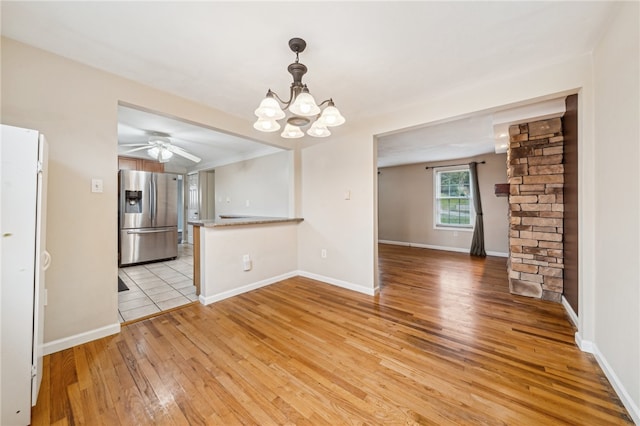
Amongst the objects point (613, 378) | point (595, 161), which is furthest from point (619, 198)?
point (613, 378)

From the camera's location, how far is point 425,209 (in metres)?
6.40

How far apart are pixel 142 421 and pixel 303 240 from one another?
279 centimetres

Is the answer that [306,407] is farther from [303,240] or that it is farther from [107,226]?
[303,240]

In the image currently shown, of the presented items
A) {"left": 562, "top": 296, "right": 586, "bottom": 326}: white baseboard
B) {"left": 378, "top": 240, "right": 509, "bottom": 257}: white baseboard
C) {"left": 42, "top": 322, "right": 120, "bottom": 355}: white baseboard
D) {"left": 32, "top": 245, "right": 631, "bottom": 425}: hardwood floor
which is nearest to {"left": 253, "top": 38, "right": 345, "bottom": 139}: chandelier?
{"left": 32, "top": 245, "right": 631, "bottom": 425}: hardwood floor

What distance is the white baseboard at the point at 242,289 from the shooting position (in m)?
2.80

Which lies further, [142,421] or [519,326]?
[519,326]

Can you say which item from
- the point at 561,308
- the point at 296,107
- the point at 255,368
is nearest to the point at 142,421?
the point at 255,368

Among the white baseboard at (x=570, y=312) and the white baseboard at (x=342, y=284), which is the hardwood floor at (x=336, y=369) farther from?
the white baseboard at (x=342, y=284)

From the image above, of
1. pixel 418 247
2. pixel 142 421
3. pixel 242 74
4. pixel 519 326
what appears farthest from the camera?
pixel 418 247

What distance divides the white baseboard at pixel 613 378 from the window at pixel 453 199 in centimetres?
430

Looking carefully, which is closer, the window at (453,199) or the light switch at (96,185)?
the light switch at (96,185)

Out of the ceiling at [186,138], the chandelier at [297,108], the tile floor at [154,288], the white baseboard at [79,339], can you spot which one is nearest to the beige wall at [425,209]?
the ceiling at [186,138]

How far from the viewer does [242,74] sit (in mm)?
2074

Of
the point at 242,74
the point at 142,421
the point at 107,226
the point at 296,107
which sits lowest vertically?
the point at 142,421
